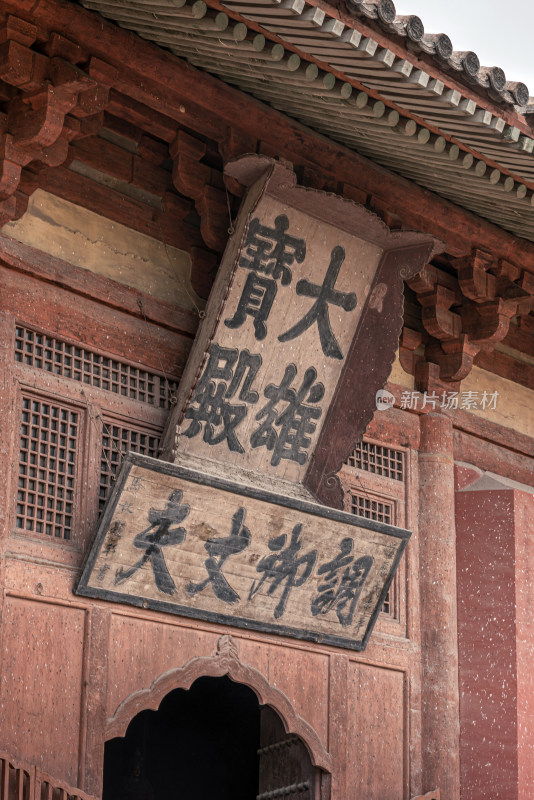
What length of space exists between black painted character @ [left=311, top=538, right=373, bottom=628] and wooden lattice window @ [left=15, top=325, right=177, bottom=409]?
131cm

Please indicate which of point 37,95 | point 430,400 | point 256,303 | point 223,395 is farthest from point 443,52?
point 430,400

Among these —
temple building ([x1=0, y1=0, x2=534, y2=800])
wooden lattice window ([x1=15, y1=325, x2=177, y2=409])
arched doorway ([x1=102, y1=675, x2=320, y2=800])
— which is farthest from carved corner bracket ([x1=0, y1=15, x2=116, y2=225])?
arched doorway ([x1=102, y1=675, x2=320, y2=800])

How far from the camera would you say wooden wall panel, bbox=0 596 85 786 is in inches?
229

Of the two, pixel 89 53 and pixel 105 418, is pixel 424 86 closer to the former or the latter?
pixel 89 53

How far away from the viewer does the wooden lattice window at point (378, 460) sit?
796cm

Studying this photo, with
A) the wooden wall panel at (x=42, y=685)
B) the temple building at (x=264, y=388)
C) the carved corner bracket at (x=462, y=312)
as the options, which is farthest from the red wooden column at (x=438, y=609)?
the wooden wall panel at (x=42, y=685)

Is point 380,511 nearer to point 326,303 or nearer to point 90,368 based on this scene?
point 326,303

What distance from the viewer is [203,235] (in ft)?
23.2

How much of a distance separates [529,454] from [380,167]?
9.09 feet

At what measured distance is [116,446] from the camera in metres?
6.71

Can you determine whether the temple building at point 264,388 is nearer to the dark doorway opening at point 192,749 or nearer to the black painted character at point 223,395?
the black painted character at point 223,395

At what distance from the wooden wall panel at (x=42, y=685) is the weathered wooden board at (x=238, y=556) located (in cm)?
25

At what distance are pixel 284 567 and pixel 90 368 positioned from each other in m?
1.52

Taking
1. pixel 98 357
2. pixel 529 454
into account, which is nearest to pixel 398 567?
pixel 529 454
